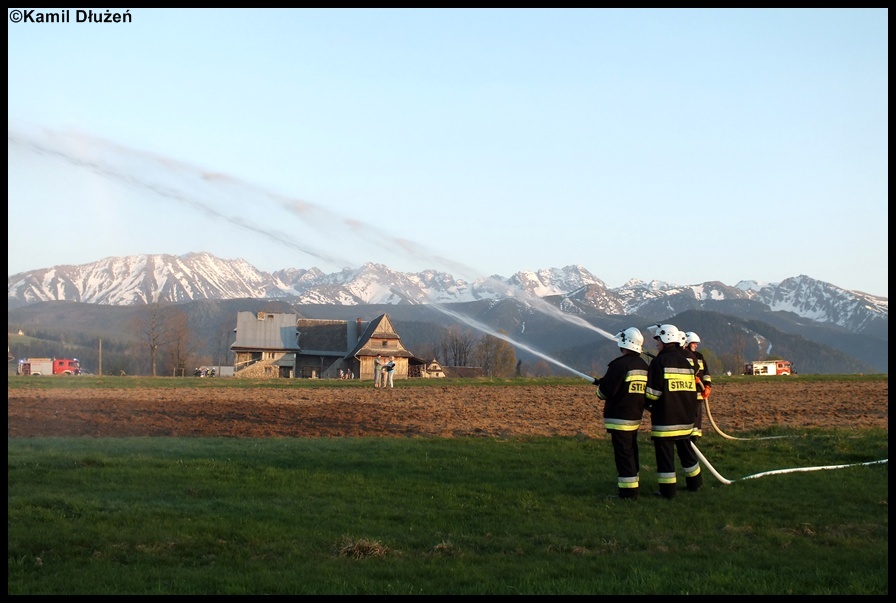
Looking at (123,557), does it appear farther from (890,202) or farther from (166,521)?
(890,202)

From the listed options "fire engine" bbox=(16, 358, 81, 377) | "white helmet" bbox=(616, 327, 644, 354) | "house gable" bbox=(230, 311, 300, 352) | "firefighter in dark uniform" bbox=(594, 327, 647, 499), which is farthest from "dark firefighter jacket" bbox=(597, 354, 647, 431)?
"fire engine" bbox=(16, 358, 81, 377)

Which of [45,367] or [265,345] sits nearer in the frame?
[265,345]

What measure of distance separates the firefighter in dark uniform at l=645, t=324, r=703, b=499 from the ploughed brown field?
765cm

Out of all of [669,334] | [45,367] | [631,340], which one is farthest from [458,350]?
[631,340]

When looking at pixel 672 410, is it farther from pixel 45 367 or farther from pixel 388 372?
pixel 45 367

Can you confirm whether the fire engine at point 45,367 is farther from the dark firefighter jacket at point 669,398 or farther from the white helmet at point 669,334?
the dark firefighter jacket at point 669,398

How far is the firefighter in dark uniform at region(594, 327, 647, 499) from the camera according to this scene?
13180 mm

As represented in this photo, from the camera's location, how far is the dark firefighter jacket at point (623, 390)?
13539 mm

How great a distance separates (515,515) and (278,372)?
98.6 meters

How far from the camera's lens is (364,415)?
29.6 metres

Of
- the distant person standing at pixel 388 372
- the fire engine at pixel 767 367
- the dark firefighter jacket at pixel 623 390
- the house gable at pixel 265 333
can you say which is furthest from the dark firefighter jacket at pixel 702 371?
the fire engine at pixel 767 367

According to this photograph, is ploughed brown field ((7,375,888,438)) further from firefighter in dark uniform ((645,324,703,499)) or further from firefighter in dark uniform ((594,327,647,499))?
firefighter in dark uniform ((594,327,647,499))

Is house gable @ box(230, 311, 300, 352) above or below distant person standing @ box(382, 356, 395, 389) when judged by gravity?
above

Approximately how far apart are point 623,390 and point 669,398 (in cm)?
74
